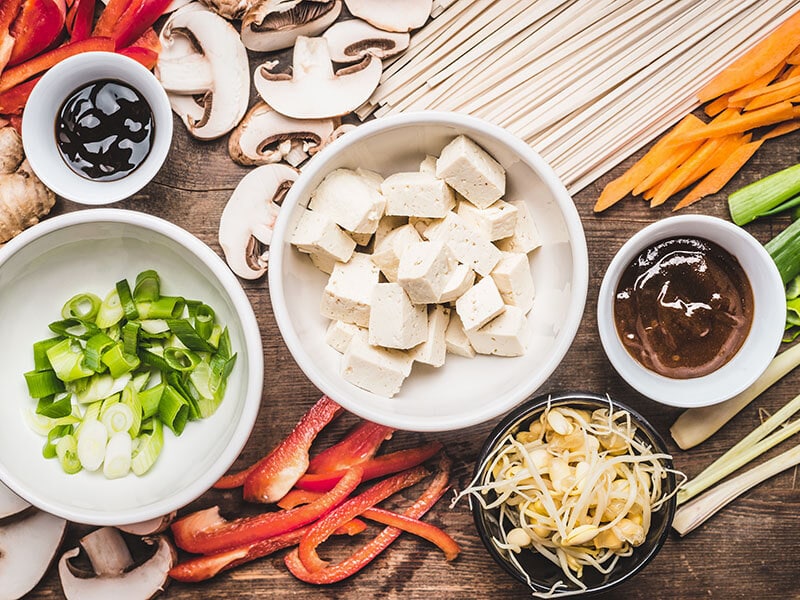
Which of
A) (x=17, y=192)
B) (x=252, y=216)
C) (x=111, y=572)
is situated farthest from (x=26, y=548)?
(x=252, y=216)

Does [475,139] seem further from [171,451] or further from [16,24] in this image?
[16,24]

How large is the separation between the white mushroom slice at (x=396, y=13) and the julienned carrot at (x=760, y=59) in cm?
83

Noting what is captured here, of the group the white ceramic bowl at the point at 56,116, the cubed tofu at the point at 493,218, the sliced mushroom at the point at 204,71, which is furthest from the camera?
the sliced mushroom at the point at 204,71

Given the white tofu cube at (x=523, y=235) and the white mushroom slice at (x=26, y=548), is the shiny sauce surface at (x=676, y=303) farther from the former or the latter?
the white mushroom slice at (x=26, y=548)

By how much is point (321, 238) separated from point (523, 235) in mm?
530

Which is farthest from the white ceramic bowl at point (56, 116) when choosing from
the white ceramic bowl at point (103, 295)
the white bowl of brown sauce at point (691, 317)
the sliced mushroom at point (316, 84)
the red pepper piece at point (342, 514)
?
the white bowl of brown sauce at point (691, 317)

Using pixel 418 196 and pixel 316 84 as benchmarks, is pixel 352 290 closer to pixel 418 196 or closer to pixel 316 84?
pixel 418 196

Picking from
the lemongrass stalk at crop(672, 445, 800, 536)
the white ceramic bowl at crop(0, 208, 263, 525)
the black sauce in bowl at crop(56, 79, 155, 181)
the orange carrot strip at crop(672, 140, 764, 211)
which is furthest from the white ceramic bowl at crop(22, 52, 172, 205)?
the lemongrass stalk at crop(672, 445, 800, 536)

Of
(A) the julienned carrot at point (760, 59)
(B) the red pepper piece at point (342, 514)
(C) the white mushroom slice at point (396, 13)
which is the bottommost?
(B) the red pepper piece at point (342, 514)

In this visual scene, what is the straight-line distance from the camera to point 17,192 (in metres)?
2.12

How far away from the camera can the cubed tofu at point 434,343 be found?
193 cm

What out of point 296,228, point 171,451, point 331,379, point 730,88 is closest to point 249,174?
point 296,228

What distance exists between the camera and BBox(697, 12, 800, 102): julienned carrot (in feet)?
6.88

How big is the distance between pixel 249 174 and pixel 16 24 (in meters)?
0.77
